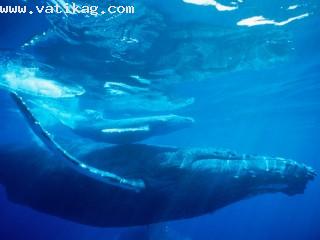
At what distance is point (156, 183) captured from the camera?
7270 mm

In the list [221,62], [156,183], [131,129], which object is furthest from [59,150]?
[221,62]

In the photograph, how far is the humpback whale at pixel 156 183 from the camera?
712 cm

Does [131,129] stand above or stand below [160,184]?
above

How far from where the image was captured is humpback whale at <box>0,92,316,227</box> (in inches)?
281

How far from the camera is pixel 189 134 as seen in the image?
162ft

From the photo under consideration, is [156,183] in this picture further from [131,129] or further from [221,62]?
[221,62]

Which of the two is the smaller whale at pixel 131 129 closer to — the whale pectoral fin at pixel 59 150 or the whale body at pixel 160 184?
the whale body at pixel 160 184

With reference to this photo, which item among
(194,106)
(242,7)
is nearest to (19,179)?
(242,7)

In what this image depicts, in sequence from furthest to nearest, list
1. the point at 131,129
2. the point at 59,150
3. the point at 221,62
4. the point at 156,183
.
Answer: the point at 221,62 < the point at 131,129 < the point at 156,183 < the point at 59,150

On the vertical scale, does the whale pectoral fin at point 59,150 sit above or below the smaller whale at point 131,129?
above

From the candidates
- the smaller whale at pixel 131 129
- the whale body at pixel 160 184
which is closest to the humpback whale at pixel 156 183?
the whale body at pixel 160 184

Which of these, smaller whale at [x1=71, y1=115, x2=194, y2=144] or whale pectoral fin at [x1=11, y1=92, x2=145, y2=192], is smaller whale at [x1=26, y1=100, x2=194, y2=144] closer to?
smaller whale at [x1=71, y1=115, x2=194, y2=144]

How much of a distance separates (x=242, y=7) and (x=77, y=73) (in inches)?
393

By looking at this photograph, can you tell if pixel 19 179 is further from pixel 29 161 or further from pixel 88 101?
pixel 88 101
